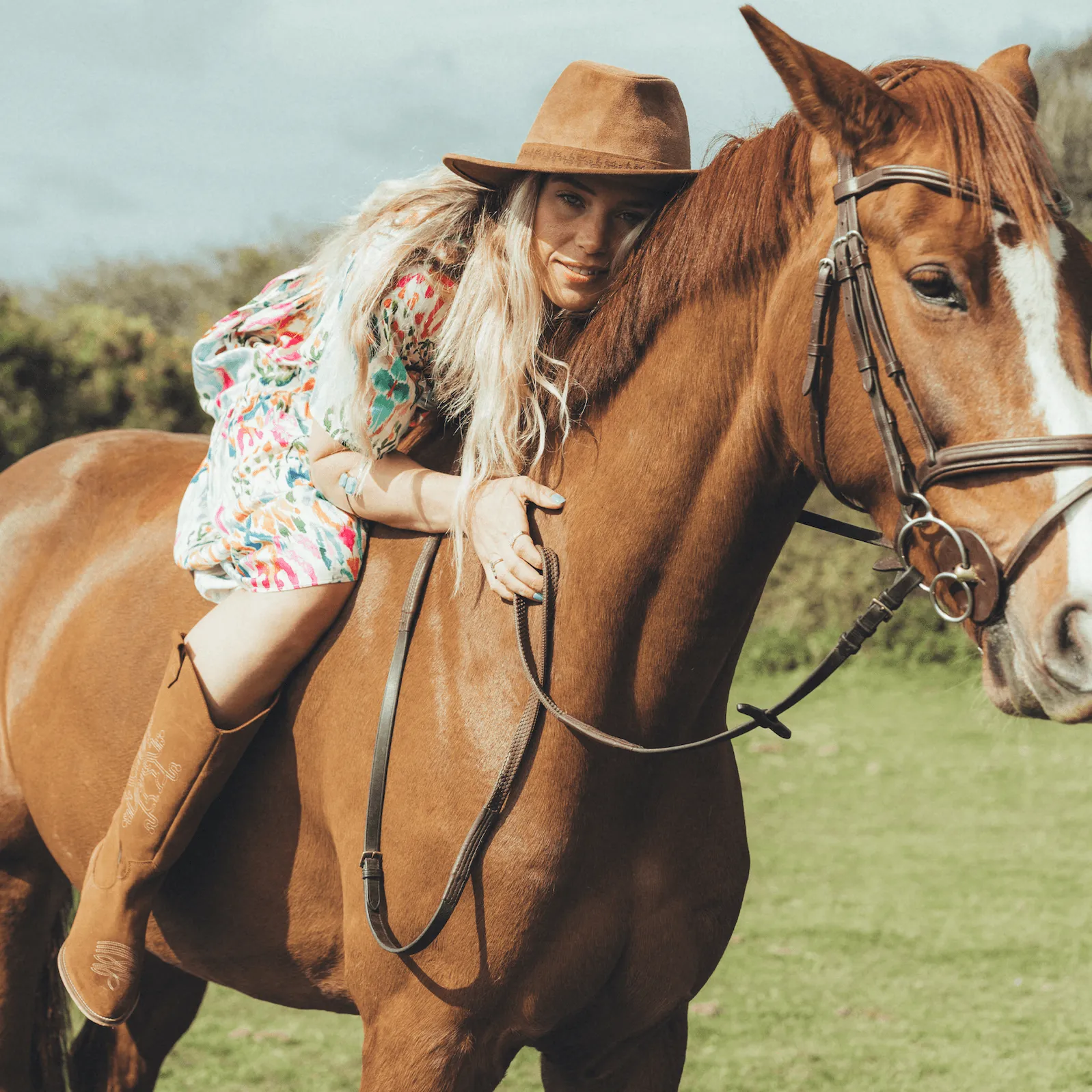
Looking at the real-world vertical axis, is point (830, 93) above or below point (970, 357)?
above

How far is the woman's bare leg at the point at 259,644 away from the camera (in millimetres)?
2312

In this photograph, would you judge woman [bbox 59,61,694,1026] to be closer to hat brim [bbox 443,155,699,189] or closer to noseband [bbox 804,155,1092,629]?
hat brim [bbox 443,155,699,189]

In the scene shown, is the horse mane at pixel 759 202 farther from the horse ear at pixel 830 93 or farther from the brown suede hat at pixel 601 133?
the brown suede hat at pixel 601 133

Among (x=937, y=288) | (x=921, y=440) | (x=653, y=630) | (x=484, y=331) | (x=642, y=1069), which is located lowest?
(x=642, y=1069)

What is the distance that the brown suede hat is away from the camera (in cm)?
219

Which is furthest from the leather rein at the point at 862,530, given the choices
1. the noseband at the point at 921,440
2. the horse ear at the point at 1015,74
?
the horse ear at the point at 1015,74

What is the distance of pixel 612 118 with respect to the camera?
2234mm

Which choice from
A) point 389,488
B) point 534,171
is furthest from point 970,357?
point 389,488

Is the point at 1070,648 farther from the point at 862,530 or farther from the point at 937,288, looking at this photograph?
the point at 862,530

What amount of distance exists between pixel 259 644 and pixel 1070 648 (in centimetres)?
145

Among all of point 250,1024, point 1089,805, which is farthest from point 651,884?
point 1089,805

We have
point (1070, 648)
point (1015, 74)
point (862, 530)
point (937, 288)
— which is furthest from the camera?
point (862, 530)

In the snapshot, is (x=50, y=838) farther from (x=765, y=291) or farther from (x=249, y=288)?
(x=249, y=288)

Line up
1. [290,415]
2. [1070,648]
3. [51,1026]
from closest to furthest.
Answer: [1070,648]
[290,415]
[51,1026]
